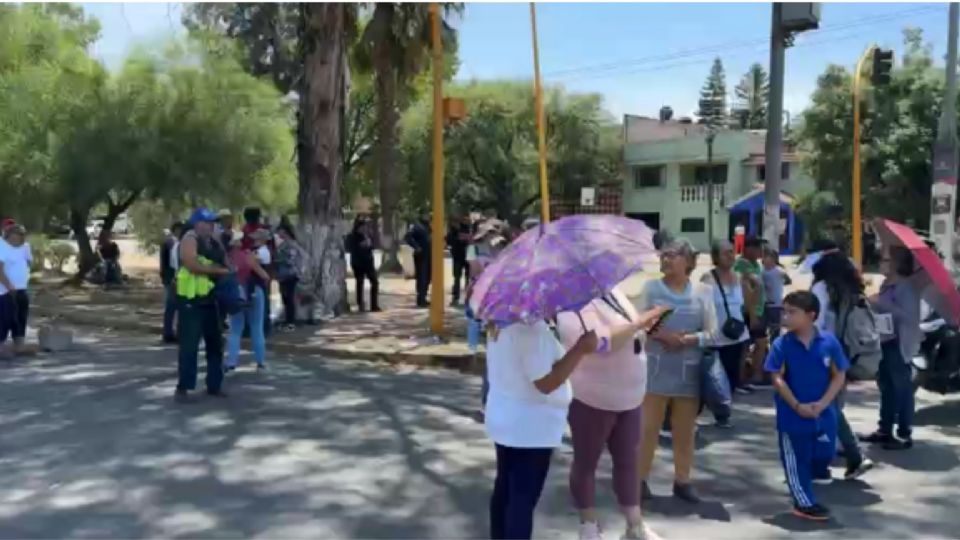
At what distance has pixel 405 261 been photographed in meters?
34.3

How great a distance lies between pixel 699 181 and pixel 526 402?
5459cm

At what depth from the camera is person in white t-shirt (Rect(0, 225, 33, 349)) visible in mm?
11656

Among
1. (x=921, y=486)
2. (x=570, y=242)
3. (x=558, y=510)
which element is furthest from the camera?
(x=921, y=486)

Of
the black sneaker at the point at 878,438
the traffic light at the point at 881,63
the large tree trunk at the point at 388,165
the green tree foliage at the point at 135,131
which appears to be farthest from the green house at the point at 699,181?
the black sneaker at the point at 878,438

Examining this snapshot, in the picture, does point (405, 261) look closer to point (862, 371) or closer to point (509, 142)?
point (509, 142)

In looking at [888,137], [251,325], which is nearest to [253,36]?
[888,137]

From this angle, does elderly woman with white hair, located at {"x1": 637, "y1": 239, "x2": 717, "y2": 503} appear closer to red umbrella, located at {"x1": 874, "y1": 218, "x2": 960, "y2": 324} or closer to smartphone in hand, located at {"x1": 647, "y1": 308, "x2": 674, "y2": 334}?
smartphone in hand, located at {"x1": 647, "y1": 308, "x2": 674, "y2": 334}

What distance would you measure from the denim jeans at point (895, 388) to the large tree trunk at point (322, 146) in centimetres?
969

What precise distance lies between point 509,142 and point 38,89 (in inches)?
1204

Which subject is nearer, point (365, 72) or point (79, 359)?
point (79, 359)

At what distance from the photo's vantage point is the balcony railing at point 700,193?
5481 cm

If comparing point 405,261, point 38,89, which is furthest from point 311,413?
point 405,261

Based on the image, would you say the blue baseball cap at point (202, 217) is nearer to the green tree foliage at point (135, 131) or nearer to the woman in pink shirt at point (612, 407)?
the woman in pink shirt at point (612, 407)

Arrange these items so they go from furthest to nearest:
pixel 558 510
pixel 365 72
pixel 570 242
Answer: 1. pixel 365 72
2. pixel 558 510
3. pixel 570 242
